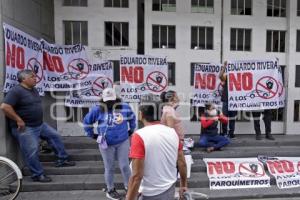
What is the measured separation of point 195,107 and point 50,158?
10.1 ft

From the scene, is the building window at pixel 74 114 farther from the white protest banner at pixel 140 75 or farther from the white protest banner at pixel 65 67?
the white protest banner at pixel 140 75

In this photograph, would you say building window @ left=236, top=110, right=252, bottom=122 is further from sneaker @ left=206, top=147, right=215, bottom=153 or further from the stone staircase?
sneaker @ left=206, top=147, right=215, bottom=153

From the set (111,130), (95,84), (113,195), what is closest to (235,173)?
(113,195)

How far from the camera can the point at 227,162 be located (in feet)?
18.0

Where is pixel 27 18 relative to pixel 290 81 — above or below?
above

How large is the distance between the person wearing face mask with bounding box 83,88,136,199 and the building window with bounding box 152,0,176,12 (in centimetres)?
282

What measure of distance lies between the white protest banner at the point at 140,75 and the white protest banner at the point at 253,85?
1.34 meters

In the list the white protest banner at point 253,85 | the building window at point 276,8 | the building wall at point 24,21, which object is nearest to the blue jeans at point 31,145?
the building wall at point 24,21

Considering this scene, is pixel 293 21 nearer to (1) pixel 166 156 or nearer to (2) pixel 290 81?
(2) pixel 290 81

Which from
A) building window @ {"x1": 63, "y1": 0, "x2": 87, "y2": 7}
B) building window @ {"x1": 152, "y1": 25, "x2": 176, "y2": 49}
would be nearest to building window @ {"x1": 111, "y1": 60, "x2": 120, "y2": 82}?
building window @ {"x1": 152, "y1": 25, "x2": 176, "y2": 49}

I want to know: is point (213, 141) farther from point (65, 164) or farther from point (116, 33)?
point (116, 33)

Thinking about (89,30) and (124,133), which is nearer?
(124,133)

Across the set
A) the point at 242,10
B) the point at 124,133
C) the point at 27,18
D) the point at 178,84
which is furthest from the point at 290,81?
the point at 27,18

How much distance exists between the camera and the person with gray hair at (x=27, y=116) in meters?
4.62
